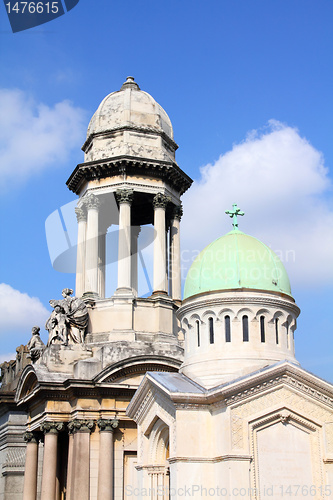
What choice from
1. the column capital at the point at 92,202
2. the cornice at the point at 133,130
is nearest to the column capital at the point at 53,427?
the column capital at the point at 92,202

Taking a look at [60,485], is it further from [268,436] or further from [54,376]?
[268,436]

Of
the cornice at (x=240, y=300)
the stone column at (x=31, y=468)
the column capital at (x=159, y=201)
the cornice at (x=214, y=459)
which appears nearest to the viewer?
the cornice at (x=214, y=459)

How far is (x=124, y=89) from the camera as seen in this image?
41438mm

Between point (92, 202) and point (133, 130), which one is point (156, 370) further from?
point (133, 130)

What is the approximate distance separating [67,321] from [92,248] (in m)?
4.84

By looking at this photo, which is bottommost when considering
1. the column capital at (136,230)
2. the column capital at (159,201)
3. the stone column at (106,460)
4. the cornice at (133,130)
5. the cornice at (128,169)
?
the stone column at (106,460)


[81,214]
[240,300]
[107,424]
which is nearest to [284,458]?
[240,300]

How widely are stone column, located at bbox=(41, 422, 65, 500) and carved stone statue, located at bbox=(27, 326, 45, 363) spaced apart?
170 inches

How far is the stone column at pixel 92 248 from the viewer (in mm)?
37250

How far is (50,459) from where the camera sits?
3167cm

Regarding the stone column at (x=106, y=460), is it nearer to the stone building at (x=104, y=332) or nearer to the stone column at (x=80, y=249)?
the stone building at (x=104, y=332)

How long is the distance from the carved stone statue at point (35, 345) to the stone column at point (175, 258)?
7.61 meters

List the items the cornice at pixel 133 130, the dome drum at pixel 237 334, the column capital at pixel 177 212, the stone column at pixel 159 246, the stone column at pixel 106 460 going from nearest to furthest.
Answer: the dome drum at pixel 237 334 < the stone column at pixel 106 460 < the stone column at pixel 159 246 < the cornice at pixel 133 130 < the column capital at pixel 177 212

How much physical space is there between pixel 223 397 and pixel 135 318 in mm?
14113
